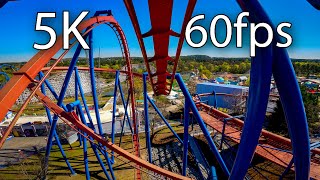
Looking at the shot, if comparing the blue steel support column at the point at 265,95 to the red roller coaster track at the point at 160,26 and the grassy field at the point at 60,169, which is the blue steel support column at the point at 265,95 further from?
the grassy field at the point at 60,169

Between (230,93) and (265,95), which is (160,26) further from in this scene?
(230,93)

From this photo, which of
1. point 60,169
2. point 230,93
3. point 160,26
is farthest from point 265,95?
point 230,93

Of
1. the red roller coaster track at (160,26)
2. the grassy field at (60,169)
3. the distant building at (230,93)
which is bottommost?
the grassy field at (60,169)

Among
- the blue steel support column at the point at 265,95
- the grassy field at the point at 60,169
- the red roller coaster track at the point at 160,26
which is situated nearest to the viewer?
the blue steel support column at the point at 265,95

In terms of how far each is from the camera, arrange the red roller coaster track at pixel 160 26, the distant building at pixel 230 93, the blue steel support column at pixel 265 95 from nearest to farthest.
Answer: the blue steel support column at pixel 265 95 → the red roller coaster track at pixel 160 26 → the distant building at pixel 230 93

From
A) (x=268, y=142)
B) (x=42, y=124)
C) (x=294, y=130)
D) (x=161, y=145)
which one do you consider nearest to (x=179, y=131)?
(x=161, y=145)

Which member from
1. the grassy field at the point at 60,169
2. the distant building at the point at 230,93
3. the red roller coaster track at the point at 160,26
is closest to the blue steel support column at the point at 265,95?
the red roller coaster track at the point at 160,26

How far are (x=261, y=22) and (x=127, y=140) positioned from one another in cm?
1452

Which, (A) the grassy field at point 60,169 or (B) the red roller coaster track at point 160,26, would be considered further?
(A) the grassy field at point 60,169

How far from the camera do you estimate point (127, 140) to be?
15.8 metres

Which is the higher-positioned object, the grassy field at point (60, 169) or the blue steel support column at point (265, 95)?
the blue steel support column at point (265, 95)

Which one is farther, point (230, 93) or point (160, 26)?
point (230, 93)

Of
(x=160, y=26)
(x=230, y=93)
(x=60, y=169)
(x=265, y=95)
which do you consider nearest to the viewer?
(x=265, y=95)

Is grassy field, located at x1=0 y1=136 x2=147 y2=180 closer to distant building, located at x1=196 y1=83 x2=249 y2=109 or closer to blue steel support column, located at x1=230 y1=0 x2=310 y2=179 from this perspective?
Result: blue steel support column, located at x1=230 y1=0 x2=310 y2=179
